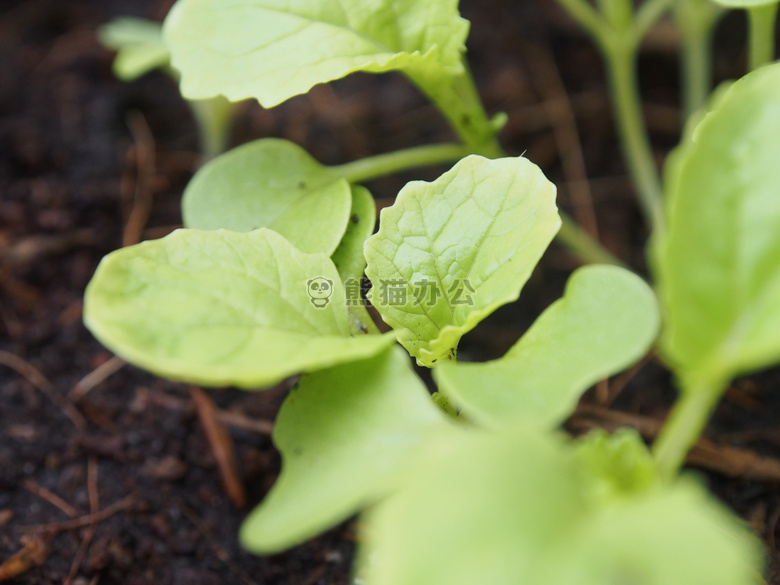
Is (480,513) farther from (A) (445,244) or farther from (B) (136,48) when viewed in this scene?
(B) (136,48)

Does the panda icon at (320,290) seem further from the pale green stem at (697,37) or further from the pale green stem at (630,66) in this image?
the pale green stem at (697,37)

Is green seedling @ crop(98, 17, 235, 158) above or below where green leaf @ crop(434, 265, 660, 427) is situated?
below

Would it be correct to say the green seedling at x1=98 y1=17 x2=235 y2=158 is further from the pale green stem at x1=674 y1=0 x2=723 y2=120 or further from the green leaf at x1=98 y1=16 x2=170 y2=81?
the pale green stem at x1=674 y1=0 x2=723 y2=120

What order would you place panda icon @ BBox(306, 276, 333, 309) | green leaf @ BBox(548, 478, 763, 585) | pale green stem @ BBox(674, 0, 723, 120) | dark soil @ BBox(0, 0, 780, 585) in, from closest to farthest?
green leaf @ BBox(548, 478, 763, 585)
panda icon @ BBox(306, 276, 333, 309)
dark soil @ BBox(0, 0, 780, 585)
pale green stem @ BBox(674, 0, 723, 120)

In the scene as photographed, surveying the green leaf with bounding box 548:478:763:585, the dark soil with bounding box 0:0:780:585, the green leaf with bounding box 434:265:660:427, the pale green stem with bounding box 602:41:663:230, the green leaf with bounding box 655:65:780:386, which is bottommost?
the dark soil with bounding box 0:0:780:585

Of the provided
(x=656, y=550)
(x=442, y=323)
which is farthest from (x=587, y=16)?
(x=656, y=550)

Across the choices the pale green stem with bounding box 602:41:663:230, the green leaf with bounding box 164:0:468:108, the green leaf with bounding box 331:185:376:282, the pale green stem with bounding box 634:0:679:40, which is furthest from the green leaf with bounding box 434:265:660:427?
the pale green stem with bounding box 634:0:679:40

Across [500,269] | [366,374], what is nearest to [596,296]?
[500,269]
